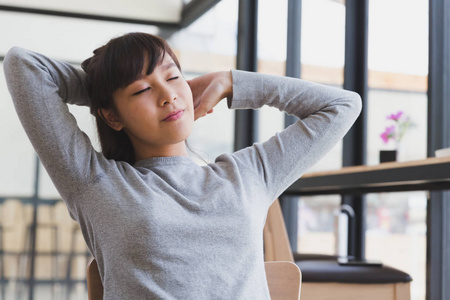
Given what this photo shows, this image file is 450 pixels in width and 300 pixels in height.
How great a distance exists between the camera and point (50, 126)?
1.03 meters

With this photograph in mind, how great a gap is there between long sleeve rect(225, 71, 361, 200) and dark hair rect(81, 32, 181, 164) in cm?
18

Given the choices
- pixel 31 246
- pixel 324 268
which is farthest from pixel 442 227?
pixel 31 246

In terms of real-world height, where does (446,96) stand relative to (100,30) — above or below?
below

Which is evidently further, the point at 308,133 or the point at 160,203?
the point at 308,133

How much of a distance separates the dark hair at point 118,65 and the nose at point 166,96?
0.16 ft

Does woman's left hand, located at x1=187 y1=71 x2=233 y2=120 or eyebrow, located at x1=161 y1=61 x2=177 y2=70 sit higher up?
eyebrow, located at x1=161 y1=61 x2=177 y2=70

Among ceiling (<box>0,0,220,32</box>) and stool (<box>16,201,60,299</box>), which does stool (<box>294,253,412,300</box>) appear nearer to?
stool (<box>16,201,60,299</box>)

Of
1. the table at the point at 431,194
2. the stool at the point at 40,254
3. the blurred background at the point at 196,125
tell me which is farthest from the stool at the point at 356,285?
the stool at the point at 40,254

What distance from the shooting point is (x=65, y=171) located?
3.34 feet

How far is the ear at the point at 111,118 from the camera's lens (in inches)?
45.3

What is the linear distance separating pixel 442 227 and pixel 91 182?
5.65ft

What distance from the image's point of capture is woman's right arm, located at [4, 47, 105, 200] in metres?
1.02

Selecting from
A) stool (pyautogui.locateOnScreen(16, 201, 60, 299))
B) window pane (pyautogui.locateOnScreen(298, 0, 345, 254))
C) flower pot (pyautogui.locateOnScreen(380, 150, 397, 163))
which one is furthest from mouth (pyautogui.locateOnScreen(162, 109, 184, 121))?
stool (pyautogui.locateOnScreen(16, 201, 60, 299))

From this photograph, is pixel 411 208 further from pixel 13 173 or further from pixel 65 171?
pixel 13 173
